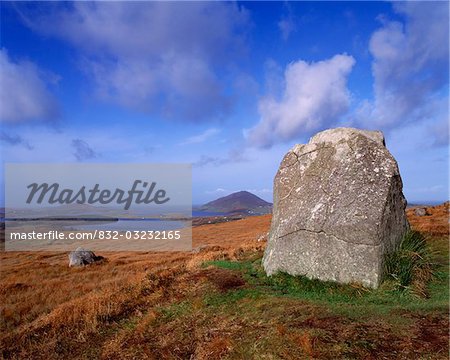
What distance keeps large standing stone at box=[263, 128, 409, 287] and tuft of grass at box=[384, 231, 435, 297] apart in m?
0.29

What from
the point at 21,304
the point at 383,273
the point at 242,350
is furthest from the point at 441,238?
the point at 21,304

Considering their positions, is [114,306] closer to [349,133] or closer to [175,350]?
[175,350]

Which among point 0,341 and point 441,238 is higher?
point 441,238

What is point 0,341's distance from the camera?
8.81 m

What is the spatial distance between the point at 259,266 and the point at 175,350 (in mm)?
6844

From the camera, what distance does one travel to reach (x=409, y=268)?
10.4 m

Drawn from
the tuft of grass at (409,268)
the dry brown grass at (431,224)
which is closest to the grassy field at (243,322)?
the tuft of grass at (409,268)

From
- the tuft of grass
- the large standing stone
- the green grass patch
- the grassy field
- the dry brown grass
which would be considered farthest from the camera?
the dry brown grass

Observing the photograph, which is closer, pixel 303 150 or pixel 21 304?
pixel 303 150

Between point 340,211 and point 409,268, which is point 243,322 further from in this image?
point 409,268

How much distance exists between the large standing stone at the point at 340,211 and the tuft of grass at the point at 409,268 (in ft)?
0.96

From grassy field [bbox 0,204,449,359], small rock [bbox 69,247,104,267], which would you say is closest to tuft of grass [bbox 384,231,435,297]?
grassy field [bbox 0,204,449,359]

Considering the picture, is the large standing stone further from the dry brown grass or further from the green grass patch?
the dry brown grass

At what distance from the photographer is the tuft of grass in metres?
9.70
